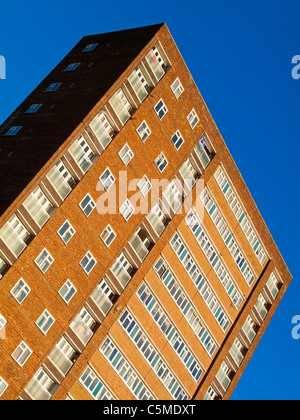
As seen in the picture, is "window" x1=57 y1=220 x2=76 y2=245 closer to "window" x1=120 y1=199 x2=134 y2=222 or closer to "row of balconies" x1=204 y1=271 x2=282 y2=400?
"window" x1=120 y1=199 x2=134 y2=222

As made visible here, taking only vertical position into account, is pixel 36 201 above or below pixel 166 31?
below

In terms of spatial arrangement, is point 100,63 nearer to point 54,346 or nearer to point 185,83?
point 185,83

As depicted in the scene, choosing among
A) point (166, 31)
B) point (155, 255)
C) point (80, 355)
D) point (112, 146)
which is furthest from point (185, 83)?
point (80, 355)

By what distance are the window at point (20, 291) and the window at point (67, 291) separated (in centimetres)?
310

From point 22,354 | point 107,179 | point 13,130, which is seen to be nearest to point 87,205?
point 107,179

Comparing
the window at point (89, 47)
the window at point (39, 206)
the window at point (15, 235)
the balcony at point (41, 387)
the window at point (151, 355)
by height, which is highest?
the window at point (89, 47)

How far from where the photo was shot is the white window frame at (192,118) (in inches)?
2247

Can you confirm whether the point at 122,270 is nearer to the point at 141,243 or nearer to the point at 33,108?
the point at 141,243

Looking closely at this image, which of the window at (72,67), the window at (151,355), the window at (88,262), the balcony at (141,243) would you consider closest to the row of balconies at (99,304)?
the balcony at (141,243)

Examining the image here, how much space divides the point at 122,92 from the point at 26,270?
660 inches

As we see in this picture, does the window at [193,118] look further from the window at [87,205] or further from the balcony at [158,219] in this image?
the window at [87,205]

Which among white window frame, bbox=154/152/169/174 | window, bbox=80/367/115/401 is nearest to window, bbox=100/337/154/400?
window, bbox=80/367/115/401

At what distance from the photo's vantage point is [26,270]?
4309 centimetres

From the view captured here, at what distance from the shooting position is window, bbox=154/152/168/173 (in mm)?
53500
